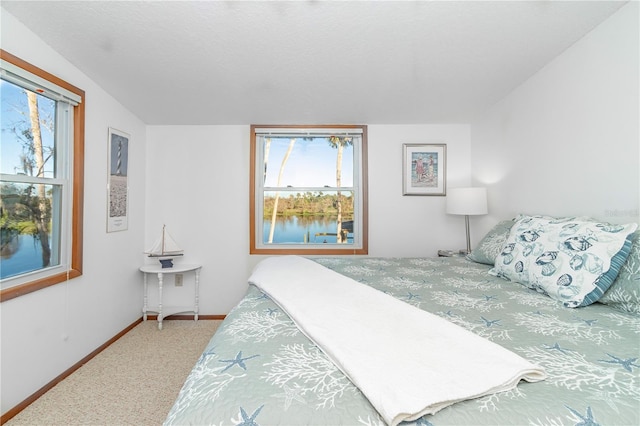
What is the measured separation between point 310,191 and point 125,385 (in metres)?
2.52

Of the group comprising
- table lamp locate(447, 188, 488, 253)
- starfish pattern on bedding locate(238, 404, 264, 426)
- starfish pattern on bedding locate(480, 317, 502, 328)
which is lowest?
starfish pattern on bedding locate(238, 404, 264, 426)

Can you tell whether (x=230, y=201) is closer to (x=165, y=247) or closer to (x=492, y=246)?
(x=165, y=247)

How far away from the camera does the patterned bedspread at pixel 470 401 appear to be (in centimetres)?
66

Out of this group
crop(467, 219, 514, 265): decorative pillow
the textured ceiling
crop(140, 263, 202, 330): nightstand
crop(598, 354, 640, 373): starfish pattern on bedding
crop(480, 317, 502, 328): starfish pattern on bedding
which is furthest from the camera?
crop(140, 263, 202, 330): nightstand

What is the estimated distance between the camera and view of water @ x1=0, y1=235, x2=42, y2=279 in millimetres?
1818

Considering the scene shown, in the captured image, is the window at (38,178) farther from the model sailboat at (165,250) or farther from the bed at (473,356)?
the bed at (473,356)

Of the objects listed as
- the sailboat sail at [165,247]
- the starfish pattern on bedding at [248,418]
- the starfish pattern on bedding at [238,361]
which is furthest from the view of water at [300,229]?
the starfish pattern on bedding at [248,418]

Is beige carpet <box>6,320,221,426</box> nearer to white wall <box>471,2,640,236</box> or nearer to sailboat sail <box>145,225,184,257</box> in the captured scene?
sailboat sail <box>145,225,184,257</box>

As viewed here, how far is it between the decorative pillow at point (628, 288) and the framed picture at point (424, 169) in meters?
2.23

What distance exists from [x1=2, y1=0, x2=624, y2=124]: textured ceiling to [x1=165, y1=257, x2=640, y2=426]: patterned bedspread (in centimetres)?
157

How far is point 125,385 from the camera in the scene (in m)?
2.09

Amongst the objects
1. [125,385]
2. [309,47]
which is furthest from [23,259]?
[309,47]

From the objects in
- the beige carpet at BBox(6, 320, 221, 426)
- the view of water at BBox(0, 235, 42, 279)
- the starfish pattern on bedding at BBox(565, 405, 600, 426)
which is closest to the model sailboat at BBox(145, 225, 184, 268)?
the beige carpet at BBox(6, 320, 221, 426)

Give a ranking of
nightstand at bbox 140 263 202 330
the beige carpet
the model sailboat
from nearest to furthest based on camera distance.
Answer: the beige carpet < nightstand at bbox 140 263 202 330 < the model sailboat
